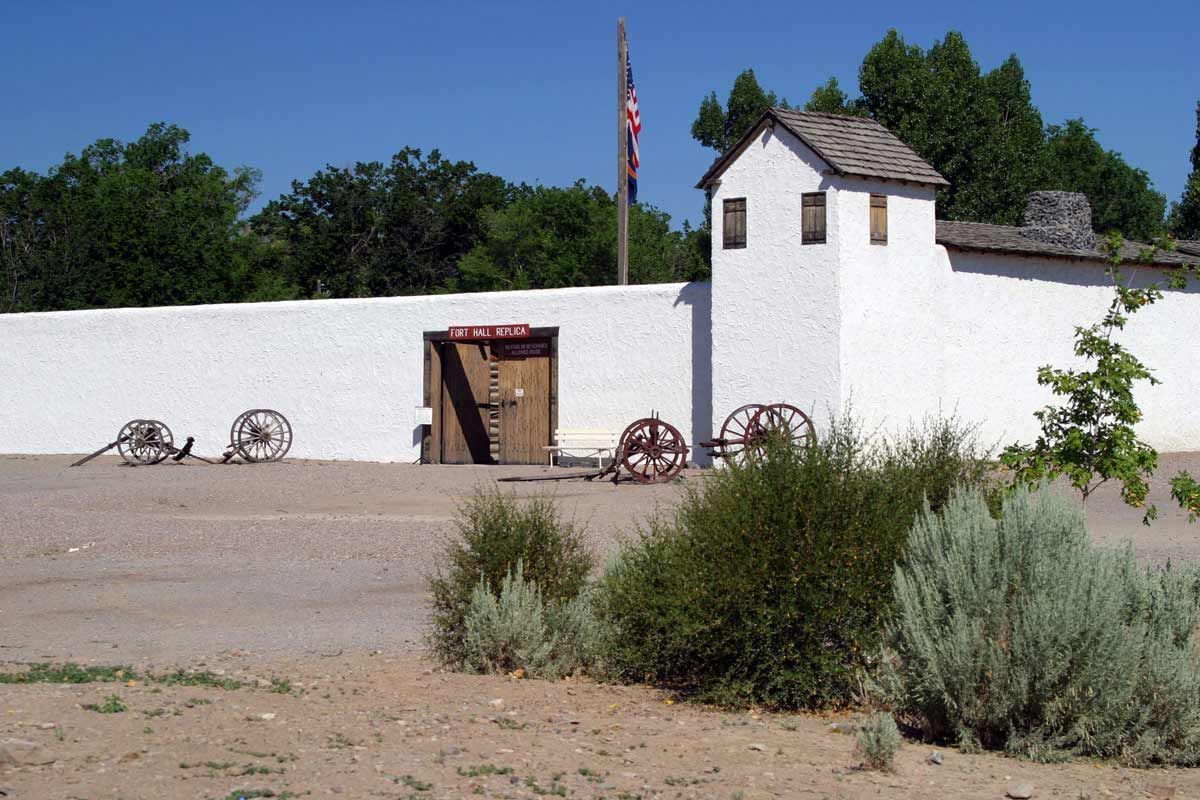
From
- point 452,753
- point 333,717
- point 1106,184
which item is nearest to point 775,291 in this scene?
point 333,717

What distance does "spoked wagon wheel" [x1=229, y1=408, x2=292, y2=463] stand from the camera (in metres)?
25.3

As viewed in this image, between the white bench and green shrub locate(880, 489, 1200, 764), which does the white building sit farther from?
green shrub locate(880, 489, 1200, 764)

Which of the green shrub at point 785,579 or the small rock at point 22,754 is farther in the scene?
the green shrub at point 785,579

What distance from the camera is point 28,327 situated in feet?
92.8

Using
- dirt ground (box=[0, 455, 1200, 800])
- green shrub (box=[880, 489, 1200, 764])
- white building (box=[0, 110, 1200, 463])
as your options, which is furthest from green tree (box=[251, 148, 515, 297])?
green shrub (box=[880, 489, 1200, 764])

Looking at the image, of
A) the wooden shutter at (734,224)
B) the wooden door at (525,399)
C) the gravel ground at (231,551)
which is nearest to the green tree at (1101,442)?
the gravel ground at (231,551)

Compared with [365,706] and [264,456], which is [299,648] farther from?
[264,456]

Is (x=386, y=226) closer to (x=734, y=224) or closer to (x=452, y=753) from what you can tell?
(x=734, y=224)

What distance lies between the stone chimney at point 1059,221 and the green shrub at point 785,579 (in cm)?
1816

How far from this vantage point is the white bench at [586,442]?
880 inches

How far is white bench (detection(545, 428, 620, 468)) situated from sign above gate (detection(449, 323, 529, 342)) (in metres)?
1.82

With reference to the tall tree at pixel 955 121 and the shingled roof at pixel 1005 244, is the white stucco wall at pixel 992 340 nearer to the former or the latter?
the shingled roof at pixel 1005 244

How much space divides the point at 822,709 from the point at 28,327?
2489cm

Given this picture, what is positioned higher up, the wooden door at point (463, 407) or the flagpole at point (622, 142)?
the flagpole at point (622, 142)
